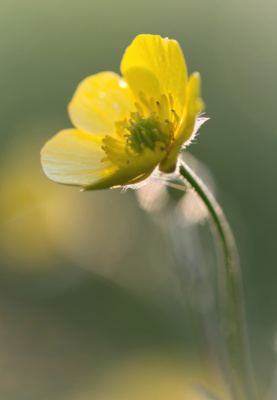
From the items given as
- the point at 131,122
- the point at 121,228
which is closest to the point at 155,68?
the point at 131,122

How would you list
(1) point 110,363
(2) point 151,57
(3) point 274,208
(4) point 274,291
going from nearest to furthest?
(2) point 151,57
(1) point 110,363
(4) point 274,291
(3) point 274,208

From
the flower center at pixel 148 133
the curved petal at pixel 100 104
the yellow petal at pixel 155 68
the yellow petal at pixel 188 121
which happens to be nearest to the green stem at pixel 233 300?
the yellow petal at pixel 188 121

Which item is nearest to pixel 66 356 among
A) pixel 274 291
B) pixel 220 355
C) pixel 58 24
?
pixel 274 291

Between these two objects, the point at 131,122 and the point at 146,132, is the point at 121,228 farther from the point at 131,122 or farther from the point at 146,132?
the point at 146,132

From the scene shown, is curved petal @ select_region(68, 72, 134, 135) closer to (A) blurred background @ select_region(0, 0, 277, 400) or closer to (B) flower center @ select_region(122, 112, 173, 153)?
(B) flower center @ select_region(122, 112, 173, 153)

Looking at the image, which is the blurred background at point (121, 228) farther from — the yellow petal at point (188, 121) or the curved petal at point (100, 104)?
the yellow petal at point (188, 121)

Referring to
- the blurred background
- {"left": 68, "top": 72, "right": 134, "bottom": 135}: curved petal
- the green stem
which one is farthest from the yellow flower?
the blurred background

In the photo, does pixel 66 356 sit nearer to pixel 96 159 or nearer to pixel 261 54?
pixel 96 159
